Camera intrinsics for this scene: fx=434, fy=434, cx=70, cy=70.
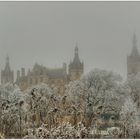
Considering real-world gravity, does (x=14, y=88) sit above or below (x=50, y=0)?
below

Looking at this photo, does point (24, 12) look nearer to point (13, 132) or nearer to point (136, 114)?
point (13, 132)

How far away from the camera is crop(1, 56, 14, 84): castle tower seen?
4129mm

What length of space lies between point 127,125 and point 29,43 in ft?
4.01

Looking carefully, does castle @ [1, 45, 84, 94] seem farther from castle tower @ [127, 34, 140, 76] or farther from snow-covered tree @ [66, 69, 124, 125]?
castle tower @ [127, 34, 140, 76]

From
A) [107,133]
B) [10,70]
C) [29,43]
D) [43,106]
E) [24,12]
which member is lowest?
[107,133]

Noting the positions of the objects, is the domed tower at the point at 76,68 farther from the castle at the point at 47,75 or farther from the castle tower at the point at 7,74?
the castle tower at the point at 7,74

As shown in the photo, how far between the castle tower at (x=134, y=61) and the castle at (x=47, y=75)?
0.44 meters

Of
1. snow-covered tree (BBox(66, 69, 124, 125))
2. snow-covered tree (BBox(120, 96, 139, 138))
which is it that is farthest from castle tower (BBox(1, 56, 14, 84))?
snow-covered tree (BBox(120, 96, 139, 138))

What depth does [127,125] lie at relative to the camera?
13.3 feet

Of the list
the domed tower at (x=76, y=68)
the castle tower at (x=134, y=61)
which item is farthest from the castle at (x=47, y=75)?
the castle tower at (x=134, y=61)

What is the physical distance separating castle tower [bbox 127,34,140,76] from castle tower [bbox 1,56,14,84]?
1.11 meters

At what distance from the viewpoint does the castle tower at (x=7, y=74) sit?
13.5 ft

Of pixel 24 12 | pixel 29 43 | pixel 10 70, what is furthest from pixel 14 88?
pixel 24 12

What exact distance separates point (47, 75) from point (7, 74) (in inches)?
15.0
